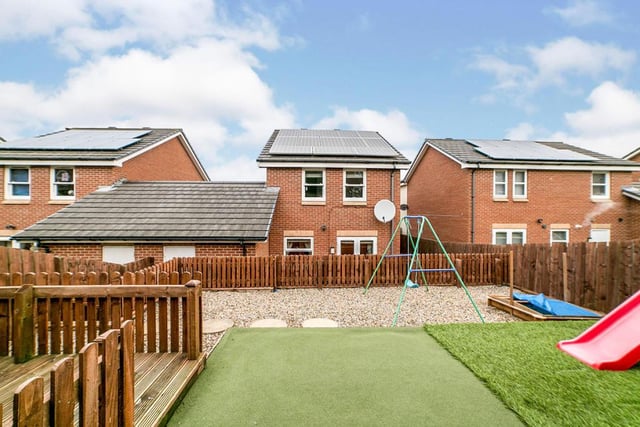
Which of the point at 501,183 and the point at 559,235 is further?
the point at 559,235

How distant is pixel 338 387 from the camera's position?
3809 mm

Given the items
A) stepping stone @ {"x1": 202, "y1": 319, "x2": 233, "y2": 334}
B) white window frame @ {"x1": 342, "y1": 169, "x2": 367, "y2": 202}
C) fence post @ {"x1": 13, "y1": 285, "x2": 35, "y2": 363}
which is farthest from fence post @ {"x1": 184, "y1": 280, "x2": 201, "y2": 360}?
white window frame @ {"x1": 342, "y1": 169, "x2": 367, "y2": 202}

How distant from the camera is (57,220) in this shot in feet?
41.1

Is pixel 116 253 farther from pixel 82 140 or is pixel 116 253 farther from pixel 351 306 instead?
pixel 351 306

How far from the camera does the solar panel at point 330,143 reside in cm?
1595

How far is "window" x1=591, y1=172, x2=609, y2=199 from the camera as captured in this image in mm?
17484

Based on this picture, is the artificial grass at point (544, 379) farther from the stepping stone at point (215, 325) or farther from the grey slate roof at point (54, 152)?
the grey slate roof at point (54, 152)

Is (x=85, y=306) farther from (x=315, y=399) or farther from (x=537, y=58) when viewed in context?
(x=537, y=58)

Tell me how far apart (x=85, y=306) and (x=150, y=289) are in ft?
3.12

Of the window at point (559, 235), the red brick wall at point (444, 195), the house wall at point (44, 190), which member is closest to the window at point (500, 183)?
the red brick wall at point (444, 195)

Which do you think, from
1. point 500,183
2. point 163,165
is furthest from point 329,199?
point 163,165

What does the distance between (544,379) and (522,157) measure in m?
16.5

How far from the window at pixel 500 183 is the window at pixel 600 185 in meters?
5.12

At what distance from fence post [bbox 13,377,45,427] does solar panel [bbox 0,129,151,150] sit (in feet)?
56.0
